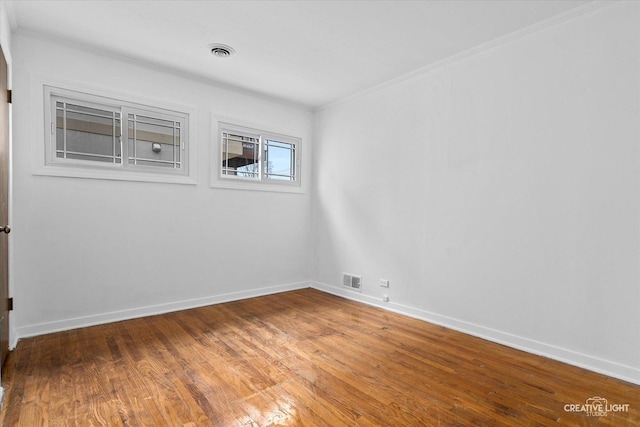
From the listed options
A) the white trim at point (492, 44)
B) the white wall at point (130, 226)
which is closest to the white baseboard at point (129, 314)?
the white wall at point (130, 226)

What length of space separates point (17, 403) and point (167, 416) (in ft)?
2.95

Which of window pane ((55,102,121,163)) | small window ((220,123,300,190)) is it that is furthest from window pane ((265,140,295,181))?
window pane ((55,102,121,163))

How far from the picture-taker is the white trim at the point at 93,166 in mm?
2846

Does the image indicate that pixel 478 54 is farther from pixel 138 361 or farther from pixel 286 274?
pixel 138 361

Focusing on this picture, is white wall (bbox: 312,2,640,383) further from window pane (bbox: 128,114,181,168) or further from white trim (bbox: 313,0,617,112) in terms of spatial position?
window pane (bbox: 128,114,181,168)

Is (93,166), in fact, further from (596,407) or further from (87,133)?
(596,407)

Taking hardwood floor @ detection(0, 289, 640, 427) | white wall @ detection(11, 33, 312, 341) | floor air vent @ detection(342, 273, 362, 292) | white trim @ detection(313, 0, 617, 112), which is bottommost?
hardwood floor @ detection(0, 289, 640, 427)

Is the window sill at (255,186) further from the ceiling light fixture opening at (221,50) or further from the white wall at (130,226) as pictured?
the ceiling light fixture opening at (221,50)

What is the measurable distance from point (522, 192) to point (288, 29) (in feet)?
7.93

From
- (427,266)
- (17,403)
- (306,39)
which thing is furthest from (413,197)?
(17,403)

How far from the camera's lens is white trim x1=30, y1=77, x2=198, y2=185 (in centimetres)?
285

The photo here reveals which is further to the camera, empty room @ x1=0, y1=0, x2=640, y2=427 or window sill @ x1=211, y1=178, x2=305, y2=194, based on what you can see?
window sill @ x1=211, y1=178, x2=305, y2=194

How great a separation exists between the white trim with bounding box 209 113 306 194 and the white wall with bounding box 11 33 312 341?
0.21 feet

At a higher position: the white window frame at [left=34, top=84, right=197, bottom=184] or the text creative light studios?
the white window frame at [left=34, top=84, right=197, bottom=184]
